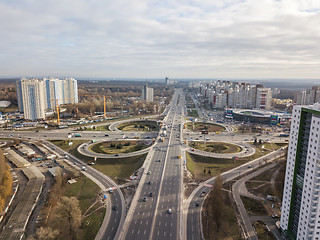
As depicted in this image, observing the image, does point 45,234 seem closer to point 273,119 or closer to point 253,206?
point 253,206

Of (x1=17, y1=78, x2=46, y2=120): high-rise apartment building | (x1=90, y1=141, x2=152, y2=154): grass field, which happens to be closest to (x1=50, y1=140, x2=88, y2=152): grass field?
(x1=90, y1=141, x2=152, y2=154): grass field

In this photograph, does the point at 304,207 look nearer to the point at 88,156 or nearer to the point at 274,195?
the point at 274,195

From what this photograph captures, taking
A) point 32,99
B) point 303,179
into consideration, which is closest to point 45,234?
point 303,179

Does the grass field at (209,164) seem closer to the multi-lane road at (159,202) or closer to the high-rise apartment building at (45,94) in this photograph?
the multi-lane road at (159,202)

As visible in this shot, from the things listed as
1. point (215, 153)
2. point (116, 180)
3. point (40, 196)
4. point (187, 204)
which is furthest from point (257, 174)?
point (40, 196)

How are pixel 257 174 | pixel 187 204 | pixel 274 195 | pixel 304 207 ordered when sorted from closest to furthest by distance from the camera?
pixel 304 207
pixel 187 204
pixel 274 195
pixel 257 174

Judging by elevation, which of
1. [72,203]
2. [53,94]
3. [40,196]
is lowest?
[40,196]

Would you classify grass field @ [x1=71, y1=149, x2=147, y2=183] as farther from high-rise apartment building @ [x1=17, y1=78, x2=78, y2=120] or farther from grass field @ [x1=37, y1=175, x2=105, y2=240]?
high-rise apartment building @ [x1=17, y1=78, x2=78, y2=120]
